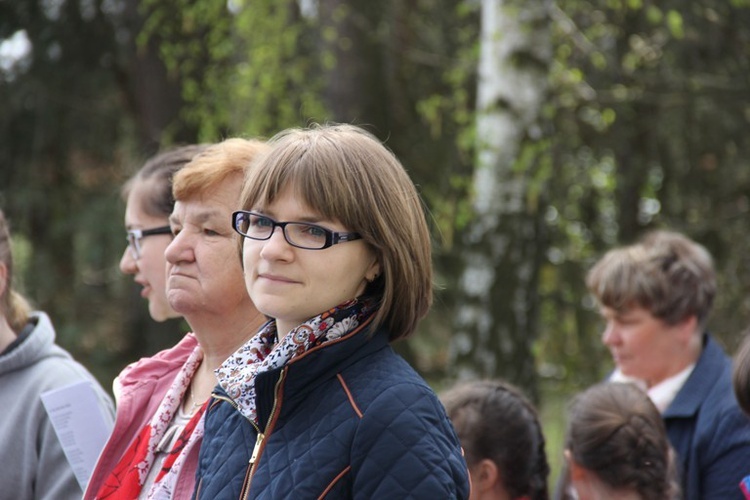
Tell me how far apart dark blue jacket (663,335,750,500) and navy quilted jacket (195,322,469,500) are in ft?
5.61

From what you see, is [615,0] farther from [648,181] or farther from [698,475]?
[698,475]

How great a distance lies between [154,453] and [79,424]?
1.53 feet

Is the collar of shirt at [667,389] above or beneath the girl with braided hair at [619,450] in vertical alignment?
beneath

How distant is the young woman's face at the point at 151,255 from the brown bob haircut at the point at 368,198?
76 centimetres

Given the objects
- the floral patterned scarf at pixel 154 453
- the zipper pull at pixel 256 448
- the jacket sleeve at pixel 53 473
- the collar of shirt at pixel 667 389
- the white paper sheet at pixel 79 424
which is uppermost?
the zipper pull at pixel 256 448

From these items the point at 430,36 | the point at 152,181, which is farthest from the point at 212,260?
the point at 430,36

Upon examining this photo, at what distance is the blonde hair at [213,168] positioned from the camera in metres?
2.52

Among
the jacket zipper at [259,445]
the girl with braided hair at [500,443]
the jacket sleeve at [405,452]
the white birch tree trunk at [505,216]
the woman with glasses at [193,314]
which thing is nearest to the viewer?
the jacket sleeve at [405,452]

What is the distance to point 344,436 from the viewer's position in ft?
6.16

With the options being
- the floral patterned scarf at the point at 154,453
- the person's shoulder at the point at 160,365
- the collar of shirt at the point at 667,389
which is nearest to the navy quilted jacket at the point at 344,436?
the floral patterned scarf at the point at 154,453

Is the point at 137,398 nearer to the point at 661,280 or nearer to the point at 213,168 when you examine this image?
the point at 213,168

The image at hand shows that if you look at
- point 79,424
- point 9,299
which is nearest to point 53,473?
point 79,424

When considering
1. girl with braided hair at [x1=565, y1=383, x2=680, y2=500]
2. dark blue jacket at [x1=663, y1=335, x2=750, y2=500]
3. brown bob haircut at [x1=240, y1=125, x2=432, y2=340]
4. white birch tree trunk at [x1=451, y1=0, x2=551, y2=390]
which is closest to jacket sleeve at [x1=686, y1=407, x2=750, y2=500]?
dark blue jacket at [x1=663, y1=335, x2=750, y2=500]

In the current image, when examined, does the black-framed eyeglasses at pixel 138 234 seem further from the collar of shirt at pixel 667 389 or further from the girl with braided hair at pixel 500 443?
the collar of shirt at pixel 667 389
